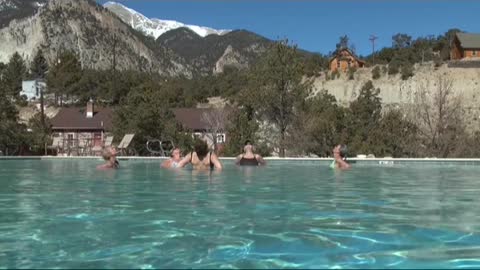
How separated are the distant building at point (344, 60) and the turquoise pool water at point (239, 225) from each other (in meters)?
51.7

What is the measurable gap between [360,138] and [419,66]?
34.6 meters

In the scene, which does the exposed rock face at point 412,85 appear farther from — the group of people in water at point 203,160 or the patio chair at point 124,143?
the group of people in water at point 203,160

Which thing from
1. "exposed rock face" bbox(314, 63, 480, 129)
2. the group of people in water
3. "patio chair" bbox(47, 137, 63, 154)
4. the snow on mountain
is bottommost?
the group of people in water

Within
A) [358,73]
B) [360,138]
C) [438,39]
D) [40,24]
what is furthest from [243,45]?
[360,138]

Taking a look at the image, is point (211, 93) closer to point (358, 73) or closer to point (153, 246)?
point (358, 73)

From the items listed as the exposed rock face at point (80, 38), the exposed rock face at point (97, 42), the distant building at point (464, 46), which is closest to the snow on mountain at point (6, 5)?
the exposed rock face at point (97, 42)

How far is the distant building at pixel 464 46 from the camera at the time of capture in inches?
2452

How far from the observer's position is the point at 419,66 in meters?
54.2

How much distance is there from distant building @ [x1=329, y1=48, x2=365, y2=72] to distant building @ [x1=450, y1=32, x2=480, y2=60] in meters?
9.97

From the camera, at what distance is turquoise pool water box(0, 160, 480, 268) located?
14.4 ft

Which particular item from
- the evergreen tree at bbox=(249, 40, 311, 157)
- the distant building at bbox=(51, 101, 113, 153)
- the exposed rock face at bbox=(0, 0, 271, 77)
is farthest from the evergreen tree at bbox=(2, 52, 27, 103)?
the evergreen tree at bbox=(249, 40, 311, 157)

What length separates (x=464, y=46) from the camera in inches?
2461

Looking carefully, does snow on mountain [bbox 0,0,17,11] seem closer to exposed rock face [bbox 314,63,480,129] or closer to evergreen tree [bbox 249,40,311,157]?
exposed rock face [bbox 314,63,480,129]

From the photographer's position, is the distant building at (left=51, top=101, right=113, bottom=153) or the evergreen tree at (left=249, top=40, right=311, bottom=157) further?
the distant building at (left=51, top=101, right=113, bottom=153)
